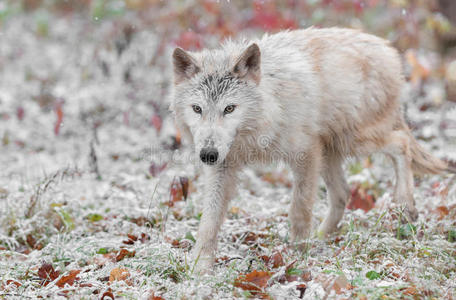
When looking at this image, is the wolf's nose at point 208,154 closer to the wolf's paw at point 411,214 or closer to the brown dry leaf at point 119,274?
the brown dry leaf at point 119,274

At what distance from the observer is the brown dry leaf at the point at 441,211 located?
4682 millimetres

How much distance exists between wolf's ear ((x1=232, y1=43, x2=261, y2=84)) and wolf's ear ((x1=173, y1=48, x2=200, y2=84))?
0.37 m

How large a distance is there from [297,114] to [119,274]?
202cm

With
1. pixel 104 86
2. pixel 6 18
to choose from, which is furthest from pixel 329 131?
pixel 6 18

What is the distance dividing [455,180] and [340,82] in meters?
1.99

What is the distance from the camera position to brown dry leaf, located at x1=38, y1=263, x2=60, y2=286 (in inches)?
142

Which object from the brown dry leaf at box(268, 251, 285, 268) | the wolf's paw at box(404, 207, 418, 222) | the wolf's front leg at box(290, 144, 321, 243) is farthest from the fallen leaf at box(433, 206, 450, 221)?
the brown dry leaf at box(268, 251, 285, 268)

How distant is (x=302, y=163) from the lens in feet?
14.7

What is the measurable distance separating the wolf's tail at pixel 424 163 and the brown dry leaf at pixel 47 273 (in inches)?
149

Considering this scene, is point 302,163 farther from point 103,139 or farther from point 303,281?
point 103,139

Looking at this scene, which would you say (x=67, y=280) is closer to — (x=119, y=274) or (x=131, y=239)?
(x=119, y=274)

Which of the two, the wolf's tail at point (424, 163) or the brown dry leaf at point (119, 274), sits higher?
the wolf's tail at point (424, 163)

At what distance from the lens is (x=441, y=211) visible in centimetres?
478

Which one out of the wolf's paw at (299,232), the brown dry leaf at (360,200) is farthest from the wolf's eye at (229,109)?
the brown dry leaf at (360,200)
